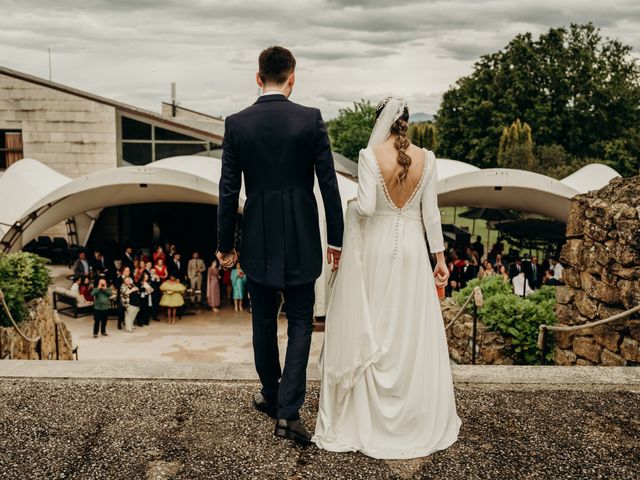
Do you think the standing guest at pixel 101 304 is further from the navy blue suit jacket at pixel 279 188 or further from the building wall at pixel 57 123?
the navy blue suit jacket at pixel 279 188

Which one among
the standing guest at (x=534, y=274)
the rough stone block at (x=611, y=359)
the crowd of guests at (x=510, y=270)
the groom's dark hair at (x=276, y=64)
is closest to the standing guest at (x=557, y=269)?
the crowd of guests at (x=510, y=270)

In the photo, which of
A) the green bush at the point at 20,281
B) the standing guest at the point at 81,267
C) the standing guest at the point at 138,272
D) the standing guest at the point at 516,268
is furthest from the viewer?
the standing guest at the point at 81,267

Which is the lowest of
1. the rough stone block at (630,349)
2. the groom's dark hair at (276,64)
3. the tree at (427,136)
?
the rough stone block at (630,349)

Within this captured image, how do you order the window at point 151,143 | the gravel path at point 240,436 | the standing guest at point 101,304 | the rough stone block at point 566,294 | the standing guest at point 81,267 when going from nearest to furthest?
1. the gravel path at point 240,436
2. the rough stone block at point 566,294
3. the standing guest at point 101,304
4. the standing guest at point 81,267
5. the window at point 151,143

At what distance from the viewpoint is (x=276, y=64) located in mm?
3432

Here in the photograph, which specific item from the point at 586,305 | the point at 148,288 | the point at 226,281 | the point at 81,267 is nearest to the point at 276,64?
the point at 586,305

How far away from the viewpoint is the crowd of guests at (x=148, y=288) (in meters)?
14.6

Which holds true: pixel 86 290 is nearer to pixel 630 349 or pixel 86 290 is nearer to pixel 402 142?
pixel 630 349

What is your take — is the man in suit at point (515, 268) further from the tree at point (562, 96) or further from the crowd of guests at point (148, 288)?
the tree at point (562, 96)

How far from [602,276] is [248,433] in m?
4.76

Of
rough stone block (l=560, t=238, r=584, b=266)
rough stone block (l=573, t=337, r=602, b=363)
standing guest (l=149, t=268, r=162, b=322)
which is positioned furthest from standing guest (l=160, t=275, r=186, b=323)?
rough stone block (l=573, t=337, r=602, b=363)

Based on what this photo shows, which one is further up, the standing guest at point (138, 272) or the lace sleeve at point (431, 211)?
the lace sleeve at point (431, 211)

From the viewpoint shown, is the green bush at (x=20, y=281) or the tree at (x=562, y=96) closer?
the green bush at (x=20, y=281)

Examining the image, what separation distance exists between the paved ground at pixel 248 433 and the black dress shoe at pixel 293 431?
0.05 meters
